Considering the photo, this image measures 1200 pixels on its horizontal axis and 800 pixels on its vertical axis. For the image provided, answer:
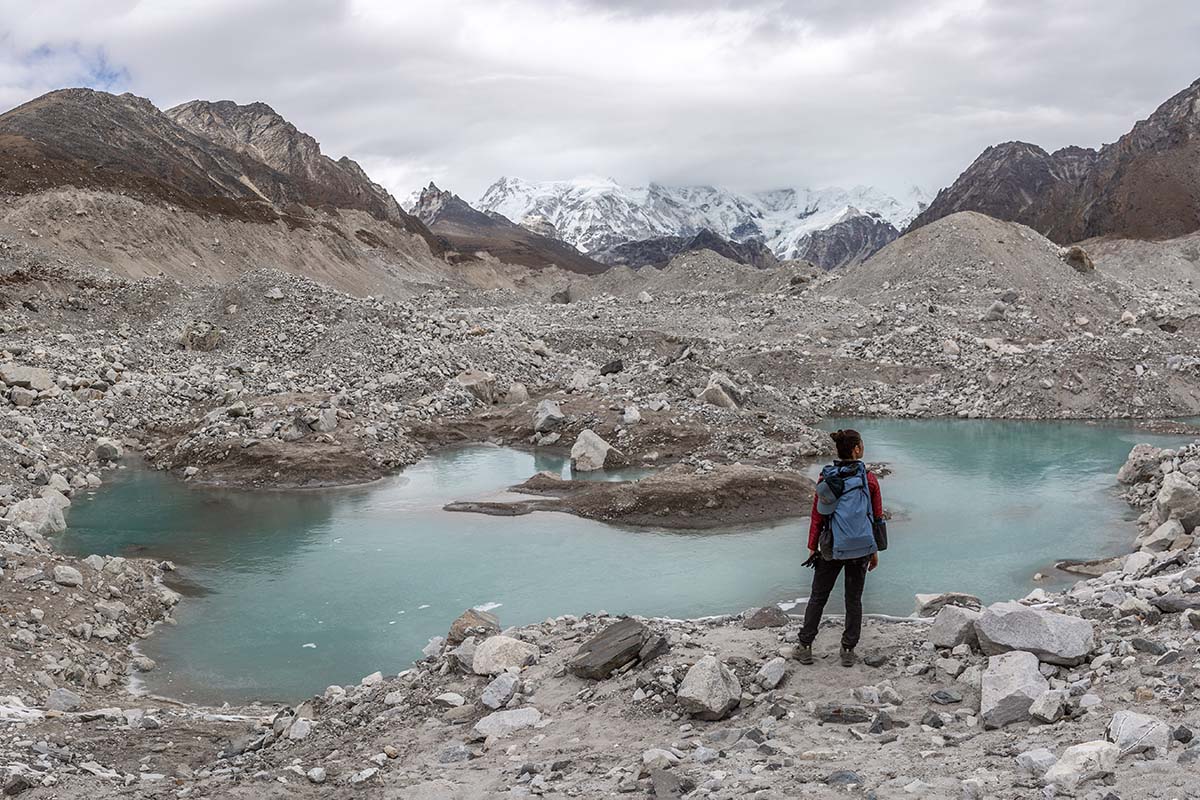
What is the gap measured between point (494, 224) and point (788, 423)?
157760 mm

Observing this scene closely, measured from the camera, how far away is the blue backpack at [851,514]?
6992 millimetres

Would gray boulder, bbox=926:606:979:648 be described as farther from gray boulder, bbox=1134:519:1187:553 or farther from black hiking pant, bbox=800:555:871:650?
gray boulder, bbox=1134:519:1187:553

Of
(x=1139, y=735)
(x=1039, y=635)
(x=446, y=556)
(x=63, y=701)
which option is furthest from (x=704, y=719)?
(x=446, y=556)

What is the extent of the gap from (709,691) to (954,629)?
1853mm

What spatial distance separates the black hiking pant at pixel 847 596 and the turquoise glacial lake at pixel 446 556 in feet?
15.9

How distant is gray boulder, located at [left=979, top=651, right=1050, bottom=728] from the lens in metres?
5.73

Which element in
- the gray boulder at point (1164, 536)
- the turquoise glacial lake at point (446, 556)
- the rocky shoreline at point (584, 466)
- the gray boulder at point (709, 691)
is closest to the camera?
the rocky shoreline at point (584, 466)

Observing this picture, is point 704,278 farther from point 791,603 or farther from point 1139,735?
point 1139,735

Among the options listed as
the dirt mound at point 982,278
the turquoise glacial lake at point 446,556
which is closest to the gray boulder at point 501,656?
the turquoise glacial lake at point 446,556

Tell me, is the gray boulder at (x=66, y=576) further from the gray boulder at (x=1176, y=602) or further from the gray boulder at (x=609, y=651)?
the gray boulder at (x=1176, y=602)

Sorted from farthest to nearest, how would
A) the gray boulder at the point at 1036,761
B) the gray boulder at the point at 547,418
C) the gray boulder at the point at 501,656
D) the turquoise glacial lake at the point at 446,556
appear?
the gray boulder at the point at 547,418 < the turquoise glacial lake at the point at 446,556 < the gray boulder at the point at 501,656 < the gray boulder at the point at 1036,761

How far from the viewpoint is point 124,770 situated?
6668 millimetres

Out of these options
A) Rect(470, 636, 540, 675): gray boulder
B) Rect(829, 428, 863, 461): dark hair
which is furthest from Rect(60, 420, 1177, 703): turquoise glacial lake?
Rect(829, 428, 863, 461): dark hair

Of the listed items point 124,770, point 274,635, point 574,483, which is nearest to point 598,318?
point 574,483
